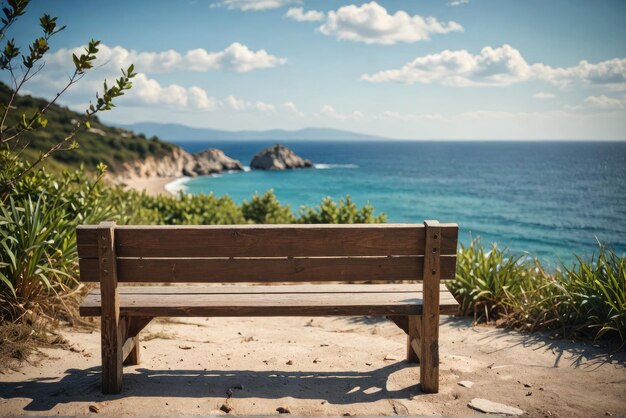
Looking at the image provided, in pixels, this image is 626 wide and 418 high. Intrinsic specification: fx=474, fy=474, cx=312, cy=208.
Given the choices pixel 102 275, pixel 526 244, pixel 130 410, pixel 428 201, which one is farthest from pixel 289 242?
pixel 428 201

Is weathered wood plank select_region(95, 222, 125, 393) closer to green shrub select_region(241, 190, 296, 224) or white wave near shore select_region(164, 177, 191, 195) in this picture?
green shrub select_region(241, 190, 296, 224)

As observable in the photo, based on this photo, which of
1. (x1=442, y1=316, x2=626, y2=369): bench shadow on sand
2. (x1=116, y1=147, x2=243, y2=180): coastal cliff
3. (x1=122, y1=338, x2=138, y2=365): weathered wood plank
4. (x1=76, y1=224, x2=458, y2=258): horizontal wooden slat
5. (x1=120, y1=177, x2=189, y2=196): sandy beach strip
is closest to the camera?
(x1=76, y1=224, x2=458, y2=258): horizontal wooden slat

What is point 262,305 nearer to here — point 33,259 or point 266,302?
point 266,302

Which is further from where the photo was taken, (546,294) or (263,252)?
(546,294)

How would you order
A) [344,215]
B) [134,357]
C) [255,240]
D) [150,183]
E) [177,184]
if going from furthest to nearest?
1. [177,184]
2. [150,183]
3. [344,215]
4. [134,357]
5. [255,240]

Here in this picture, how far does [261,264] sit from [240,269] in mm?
147

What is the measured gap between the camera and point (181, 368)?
3.96 metres

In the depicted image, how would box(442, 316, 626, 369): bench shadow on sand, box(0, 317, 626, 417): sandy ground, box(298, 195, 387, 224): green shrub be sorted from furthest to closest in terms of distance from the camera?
box(298, 195, 387, 224): green shrub
box(442, 316, 626, 369): bench shadow on sand
box(0, 317, 626, 417): sandy ground

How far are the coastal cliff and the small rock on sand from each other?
65.5m

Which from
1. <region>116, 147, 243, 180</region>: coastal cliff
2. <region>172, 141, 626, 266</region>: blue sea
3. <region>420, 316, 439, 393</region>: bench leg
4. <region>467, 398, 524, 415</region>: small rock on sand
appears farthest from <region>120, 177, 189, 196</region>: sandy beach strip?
<region>467, 398, 524, 415</region>: small rock on sand

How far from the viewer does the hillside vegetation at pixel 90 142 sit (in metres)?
57.5

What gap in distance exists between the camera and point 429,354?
3.39 m

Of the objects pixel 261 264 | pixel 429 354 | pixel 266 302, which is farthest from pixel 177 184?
pixel 429 354

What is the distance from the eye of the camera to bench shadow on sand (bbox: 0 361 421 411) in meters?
3.39
